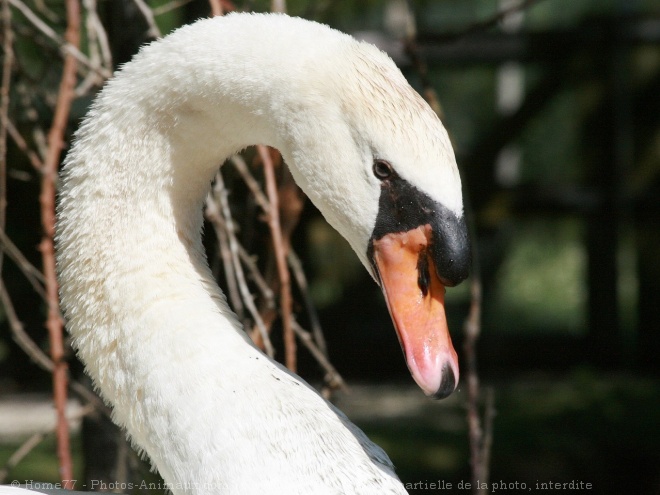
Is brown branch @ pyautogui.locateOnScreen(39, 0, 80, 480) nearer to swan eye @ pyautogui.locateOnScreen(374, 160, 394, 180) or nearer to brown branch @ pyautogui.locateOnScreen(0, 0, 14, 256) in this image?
brown branch @ pyautogui.locateOnScreen(0, 0, 14, 256)

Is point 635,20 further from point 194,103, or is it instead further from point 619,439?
point 194,103

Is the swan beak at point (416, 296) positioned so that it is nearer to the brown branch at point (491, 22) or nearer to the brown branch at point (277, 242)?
the brown branch at point (277, 242)

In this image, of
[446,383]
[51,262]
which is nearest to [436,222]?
[446,383]

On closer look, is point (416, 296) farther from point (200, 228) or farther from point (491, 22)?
point (491, 22)

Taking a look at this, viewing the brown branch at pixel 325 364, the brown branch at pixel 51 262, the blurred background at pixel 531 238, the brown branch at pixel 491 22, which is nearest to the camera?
the brown branch at pixel 51 262

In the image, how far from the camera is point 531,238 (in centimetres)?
553

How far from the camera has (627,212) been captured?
540cm

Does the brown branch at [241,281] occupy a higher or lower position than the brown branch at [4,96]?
lower

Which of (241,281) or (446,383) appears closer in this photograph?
(446,383)

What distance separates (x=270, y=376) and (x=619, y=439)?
3.30 meters

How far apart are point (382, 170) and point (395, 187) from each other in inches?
1.5

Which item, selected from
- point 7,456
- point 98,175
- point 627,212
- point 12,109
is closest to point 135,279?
point 98,175

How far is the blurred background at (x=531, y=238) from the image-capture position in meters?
5.21

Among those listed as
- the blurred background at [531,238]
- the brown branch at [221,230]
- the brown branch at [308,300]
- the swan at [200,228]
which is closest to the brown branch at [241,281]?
Answer: the brown branch at [221,230]
